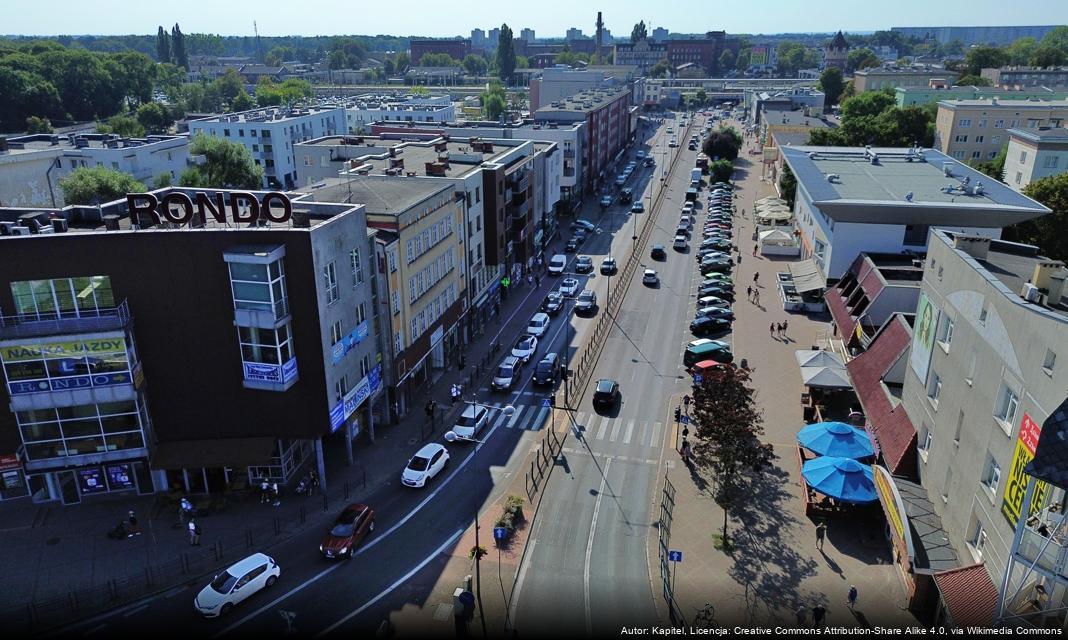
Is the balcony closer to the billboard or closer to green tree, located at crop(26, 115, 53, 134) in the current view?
the billboard

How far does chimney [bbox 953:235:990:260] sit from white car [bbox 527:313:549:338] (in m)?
32.4

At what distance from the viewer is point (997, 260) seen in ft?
114

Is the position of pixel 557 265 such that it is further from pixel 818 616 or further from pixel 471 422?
pixel 818 616

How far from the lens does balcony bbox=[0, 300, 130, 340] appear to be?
3284cm

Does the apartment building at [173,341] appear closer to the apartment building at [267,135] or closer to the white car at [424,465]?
the white car at [424,465]

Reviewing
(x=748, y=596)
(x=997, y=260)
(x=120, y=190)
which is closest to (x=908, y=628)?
(x=748, y=596)

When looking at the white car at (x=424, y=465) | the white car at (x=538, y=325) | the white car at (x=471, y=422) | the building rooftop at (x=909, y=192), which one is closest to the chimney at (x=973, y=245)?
the building rooftop at (x=909, y=192)

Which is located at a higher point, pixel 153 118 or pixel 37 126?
pixel 153 118

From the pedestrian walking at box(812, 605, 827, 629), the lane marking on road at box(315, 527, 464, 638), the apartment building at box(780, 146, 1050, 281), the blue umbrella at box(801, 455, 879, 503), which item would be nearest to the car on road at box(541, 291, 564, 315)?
the apartment building at box(780, 146, 1050, 281)

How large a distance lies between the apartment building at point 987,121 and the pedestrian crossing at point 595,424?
9769 cm

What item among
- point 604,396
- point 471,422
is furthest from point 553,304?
point 471,422

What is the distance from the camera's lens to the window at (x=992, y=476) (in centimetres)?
2538

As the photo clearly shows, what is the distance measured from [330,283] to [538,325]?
25.9 meters

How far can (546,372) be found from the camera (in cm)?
5038
